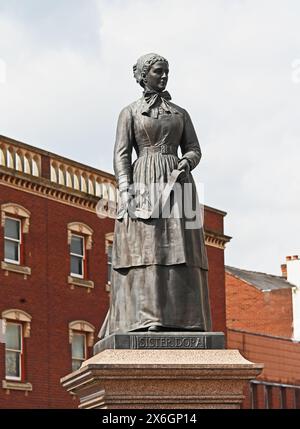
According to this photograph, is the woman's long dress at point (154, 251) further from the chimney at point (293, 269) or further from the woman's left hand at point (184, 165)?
the chimney at point (293, 269)

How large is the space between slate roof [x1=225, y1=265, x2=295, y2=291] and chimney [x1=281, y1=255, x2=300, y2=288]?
1.21ft

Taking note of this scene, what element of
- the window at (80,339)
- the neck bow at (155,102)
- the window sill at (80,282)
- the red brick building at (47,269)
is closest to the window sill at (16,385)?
the red brick building at (47,269)

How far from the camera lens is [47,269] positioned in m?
42.4

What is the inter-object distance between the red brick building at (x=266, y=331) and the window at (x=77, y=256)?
36.0 ft

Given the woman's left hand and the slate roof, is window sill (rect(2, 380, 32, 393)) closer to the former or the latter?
the slate roof

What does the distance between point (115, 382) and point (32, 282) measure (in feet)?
100

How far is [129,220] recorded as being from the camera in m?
12.3

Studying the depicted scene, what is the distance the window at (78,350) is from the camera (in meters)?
43.1

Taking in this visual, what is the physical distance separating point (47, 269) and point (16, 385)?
4.34 metres

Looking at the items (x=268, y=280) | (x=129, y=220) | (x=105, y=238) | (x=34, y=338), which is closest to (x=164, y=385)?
(x=129, y=220)

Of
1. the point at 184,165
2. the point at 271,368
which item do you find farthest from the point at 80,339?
the point at 184,165

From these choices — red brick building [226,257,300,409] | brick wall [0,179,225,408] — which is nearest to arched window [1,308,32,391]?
brick wall [0,179,225,408]

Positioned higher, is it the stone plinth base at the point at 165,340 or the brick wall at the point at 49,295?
the brick wall at the point at 49,295

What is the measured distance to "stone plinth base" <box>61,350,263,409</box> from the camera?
37.3 feet
